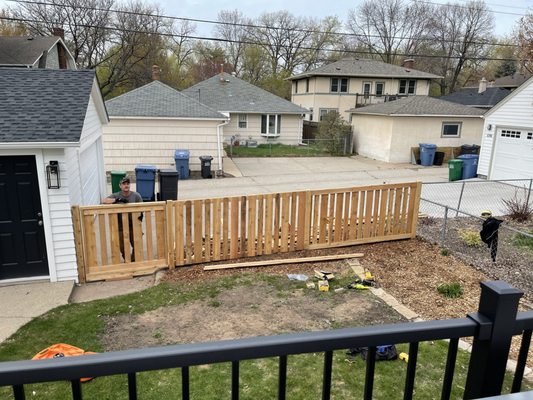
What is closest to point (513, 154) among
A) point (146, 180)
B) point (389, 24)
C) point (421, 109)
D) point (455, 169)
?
point (455, 169)

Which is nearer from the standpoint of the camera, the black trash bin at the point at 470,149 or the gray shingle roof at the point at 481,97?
the black trash bin at the point at 470,149

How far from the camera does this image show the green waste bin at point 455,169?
17062 mm

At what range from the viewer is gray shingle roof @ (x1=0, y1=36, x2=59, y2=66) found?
18.7 metres

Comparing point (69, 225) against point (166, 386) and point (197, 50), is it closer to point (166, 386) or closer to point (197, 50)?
point (166, 386)

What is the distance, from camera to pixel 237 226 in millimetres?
7957

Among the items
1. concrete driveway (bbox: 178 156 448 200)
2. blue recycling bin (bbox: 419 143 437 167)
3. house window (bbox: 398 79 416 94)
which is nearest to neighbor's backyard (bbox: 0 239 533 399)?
concrete driveway (bbox: 178 156 448 200)

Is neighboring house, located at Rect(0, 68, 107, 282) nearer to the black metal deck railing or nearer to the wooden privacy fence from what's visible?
the wooden privacy fence

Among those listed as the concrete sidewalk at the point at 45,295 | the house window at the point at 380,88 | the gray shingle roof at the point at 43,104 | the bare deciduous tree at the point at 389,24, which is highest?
the bare deciduous tree at the point at 389,24

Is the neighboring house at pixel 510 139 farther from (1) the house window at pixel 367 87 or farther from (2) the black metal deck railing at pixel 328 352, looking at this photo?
(1) the house window at pixel 367 87

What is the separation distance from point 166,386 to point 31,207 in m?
4.20

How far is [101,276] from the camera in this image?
7.35 meters

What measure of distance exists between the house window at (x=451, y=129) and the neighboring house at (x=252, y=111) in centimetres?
858

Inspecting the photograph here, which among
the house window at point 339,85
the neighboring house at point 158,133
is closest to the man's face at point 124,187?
the neighboring house at point 158,133

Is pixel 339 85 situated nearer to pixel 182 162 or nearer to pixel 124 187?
pixel 182 162
